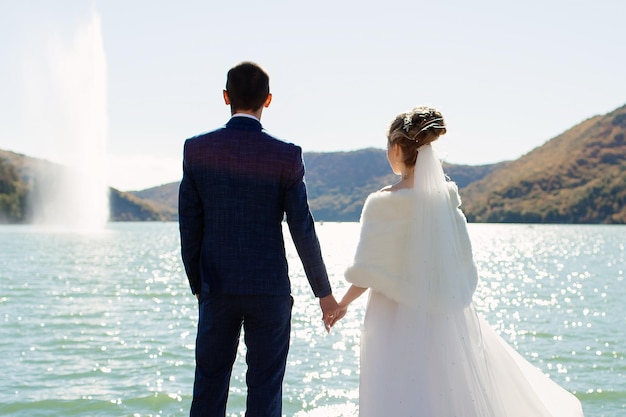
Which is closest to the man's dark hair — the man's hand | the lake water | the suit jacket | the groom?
the groom

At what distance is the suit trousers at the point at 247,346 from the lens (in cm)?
432

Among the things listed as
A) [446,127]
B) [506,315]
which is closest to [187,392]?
[446,127]

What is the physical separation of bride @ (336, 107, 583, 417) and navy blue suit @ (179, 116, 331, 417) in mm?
559

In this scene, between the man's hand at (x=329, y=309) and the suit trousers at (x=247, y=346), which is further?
the man's hand at (x=329, y=309)

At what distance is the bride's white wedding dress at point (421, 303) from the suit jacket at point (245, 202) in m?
0.67

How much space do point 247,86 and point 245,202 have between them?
0.75 metres

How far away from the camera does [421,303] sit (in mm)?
4727

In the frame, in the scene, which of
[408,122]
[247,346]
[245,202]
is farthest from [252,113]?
[247,346]

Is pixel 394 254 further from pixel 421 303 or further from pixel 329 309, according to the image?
pixel 329 309

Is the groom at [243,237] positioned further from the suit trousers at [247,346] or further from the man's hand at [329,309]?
the man's hand at [329,309]

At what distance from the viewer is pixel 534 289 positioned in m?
32.1

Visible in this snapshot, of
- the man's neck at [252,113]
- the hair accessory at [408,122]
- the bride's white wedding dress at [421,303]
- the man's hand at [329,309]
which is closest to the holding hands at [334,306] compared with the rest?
the man's hand at [329,309]

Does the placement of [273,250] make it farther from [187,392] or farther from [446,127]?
[187,392]

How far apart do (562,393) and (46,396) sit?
7.73m
